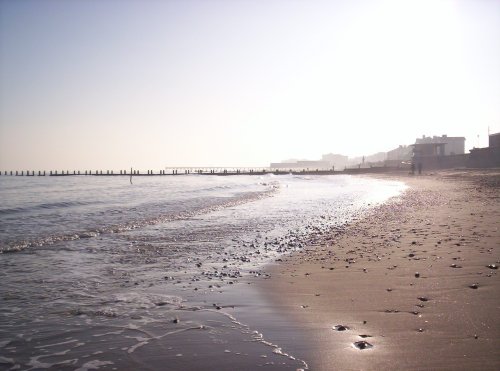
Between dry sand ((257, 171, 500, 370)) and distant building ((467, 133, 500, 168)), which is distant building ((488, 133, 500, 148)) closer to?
distant building ((467, 133, 500, 168))

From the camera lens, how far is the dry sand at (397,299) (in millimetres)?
3721

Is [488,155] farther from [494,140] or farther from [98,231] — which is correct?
[98,231]

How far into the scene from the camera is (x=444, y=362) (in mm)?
3490

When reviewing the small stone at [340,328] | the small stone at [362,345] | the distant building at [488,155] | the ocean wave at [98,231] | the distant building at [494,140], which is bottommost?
the ocean wave at [98,231]

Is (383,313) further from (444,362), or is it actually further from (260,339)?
(260,339)

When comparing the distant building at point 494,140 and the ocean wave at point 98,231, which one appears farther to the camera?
the distant building at point 494,140

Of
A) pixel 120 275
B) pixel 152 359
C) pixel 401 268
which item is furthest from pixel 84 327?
pixel 401 268

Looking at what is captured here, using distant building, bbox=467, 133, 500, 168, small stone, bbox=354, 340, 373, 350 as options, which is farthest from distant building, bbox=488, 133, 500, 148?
small stone, bbox=354, 340, 373, 350

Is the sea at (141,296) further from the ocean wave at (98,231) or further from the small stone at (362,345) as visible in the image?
the small stone at (362,345)

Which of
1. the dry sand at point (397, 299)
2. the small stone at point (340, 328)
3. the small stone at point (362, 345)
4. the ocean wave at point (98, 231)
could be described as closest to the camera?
the dry sand at point (397, 299)

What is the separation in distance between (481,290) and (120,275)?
22.1ft

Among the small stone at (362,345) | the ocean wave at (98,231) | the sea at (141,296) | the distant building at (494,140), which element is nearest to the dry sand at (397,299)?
the small stone at (362,345)

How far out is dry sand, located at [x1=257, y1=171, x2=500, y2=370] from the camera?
3721 mm

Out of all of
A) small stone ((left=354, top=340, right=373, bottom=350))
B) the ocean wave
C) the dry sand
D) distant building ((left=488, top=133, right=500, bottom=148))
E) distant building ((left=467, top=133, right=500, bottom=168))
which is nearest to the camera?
the dry sand
